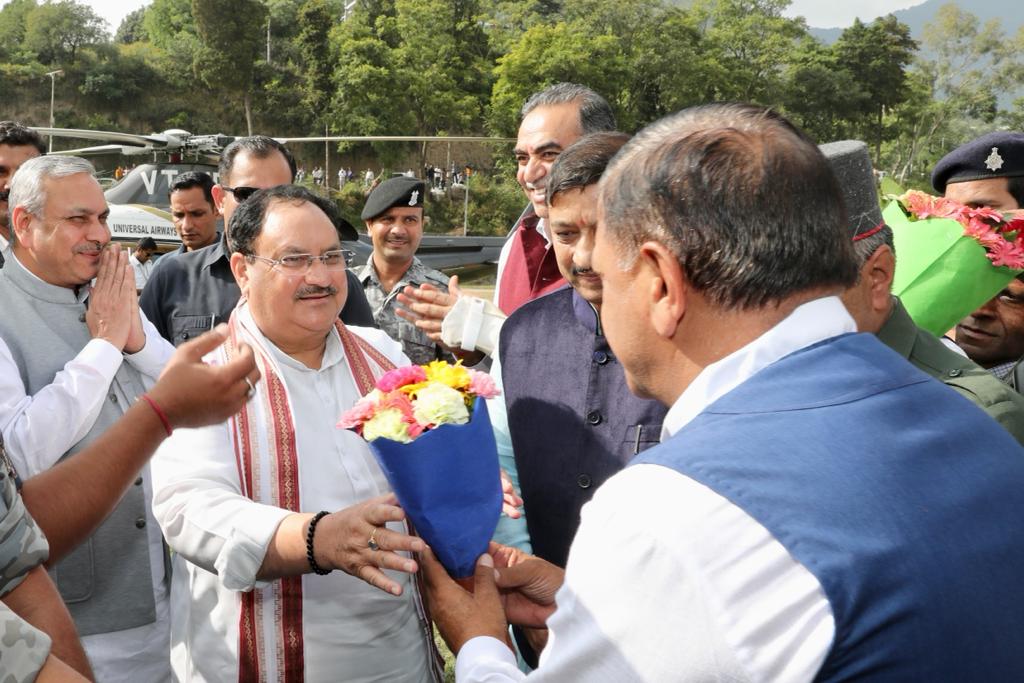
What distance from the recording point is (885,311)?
7.08 ft

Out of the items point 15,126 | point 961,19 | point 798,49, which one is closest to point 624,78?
point 798,49

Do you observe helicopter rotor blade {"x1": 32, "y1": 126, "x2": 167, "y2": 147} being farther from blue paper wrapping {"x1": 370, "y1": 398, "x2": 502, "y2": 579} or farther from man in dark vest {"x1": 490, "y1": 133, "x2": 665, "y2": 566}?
blue paper wrapping {"x1": 370, "y1": 398, "x2": 502, "y2": 579}

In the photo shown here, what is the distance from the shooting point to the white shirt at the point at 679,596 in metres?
1.06

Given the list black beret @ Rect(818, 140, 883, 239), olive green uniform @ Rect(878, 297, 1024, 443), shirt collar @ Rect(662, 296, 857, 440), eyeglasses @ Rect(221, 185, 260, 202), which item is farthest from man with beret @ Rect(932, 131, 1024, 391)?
eyeglasses @ Rect(221, 185, 260, 202)

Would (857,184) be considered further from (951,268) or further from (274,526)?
(274,526)

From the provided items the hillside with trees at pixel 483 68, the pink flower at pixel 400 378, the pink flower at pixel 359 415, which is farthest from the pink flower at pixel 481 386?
the hillside with trees at pixel 483 68

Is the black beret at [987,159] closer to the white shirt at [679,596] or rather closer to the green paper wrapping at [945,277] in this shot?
the green paper wrapping at [945,277]

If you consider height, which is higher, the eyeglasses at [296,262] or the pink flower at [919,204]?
the pink flower at [919,204]

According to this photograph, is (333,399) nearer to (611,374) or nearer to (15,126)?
(611,374)

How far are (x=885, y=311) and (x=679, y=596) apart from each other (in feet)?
4.40

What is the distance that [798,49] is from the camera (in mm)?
65938

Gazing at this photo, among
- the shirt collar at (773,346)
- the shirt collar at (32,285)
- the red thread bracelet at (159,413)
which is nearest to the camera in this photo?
the shirt collar at (773,346)

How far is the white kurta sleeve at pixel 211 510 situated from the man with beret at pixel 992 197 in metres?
2.53

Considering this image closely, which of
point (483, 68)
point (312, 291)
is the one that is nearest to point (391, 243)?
point (312, 291)
